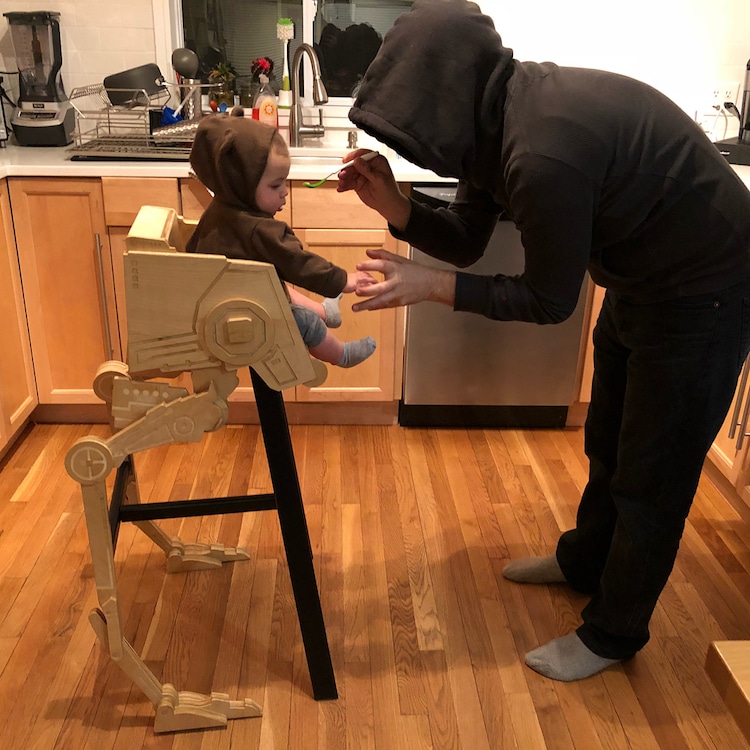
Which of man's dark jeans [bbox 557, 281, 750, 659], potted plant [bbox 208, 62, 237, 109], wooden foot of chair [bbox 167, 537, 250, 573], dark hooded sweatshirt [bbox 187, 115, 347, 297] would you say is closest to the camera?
dark hooded sweatshirt [bbox 187, 115, 347, 297]

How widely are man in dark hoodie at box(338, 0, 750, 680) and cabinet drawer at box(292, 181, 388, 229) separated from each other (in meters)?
0.87

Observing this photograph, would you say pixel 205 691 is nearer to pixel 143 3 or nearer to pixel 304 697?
pixel 304 697

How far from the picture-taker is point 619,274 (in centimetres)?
149

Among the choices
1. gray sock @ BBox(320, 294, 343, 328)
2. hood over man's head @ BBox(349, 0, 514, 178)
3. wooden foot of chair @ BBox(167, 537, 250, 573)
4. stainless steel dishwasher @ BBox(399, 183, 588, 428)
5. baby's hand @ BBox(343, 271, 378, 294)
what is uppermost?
hood over man's head @ BBox(349, 0, 514, 178)

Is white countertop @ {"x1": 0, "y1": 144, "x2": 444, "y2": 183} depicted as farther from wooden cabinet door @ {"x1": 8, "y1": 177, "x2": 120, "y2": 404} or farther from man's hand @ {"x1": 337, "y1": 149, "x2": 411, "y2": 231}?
man's hand @ {"x1": 337, "y1": 149, "x2": 411, "y2": 231}

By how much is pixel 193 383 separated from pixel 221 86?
73.1 inches

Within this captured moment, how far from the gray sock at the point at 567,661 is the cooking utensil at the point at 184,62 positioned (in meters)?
2.28

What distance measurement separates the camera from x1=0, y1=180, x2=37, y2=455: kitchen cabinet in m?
2.47

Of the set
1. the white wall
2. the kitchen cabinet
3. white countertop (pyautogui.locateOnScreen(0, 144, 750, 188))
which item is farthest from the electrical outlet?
the kitchen cabinet

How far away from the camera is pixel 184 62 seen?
2.82 metres

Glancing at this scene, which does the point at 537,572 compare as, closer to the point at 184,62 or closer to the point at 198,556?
the point at 198,556

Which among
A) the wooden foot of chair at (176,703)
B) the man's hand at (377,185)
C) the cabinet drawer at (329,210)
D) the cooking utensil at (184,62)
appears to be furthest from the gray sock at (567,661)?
the cooking utensil at (184,62)

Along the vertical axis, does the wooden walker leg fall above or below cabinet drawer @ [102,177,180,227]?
below

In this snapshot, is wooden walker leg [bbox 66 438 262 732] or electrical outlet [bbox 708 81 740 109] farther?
electrical outlet [bbox 708 81 740 109]
